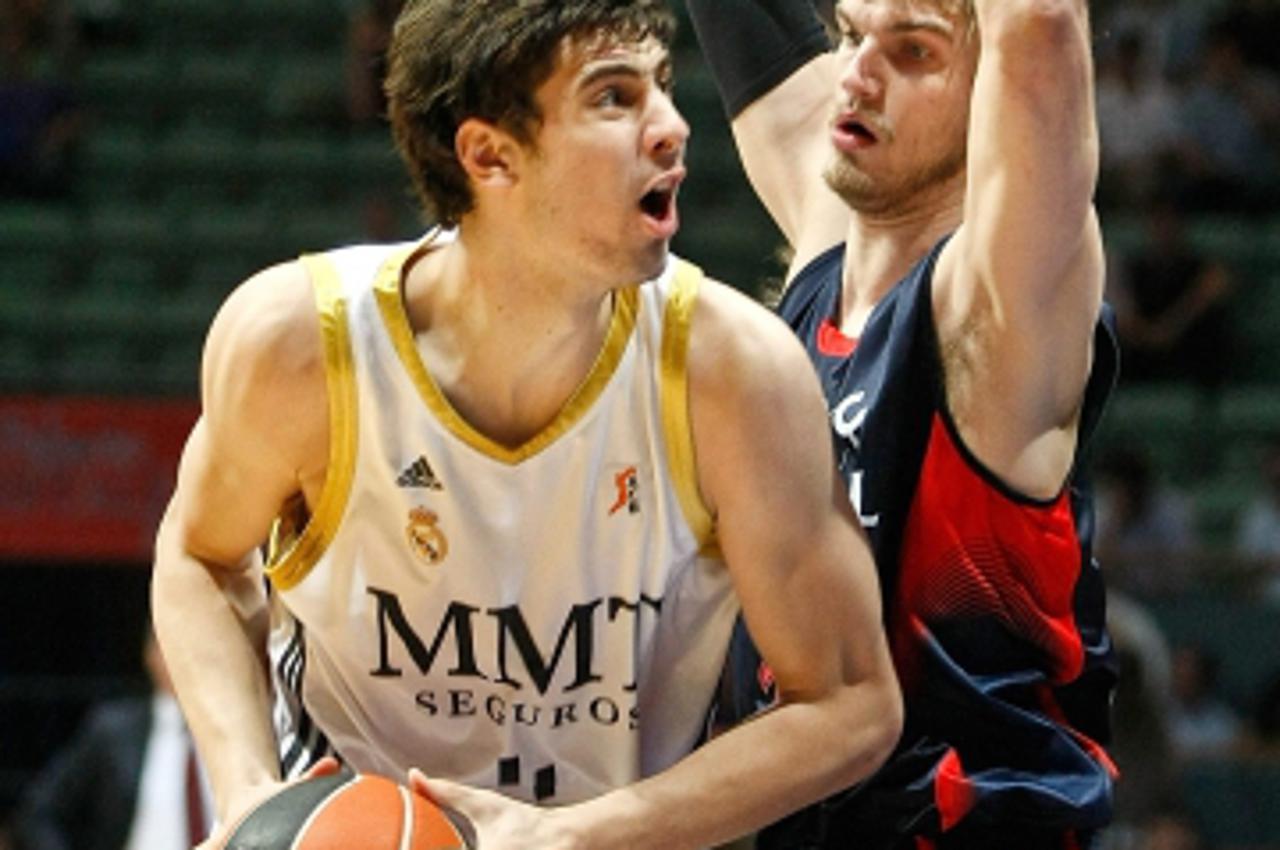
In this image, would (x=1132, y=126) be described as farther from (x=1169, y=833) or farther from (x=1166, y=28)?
(x=1169, y=833)

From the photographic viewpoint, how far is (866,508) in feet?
12.6

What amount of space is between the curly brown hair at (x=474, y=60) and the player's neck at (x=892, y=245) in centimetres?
75

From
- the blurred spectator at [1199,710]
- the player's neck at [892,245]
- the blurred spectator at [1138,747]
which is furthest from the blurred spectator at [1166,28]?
the player's neck at [892,245]

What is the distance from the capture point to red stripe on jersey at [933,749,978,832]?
12.4 feet

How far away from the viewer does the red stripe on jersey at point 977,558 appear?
379cm

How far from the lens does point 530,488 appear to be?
351cm

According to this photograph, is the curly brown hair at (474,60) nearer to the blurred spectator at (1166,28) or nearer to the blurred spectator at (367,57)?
the blurred spectator at (367,57)

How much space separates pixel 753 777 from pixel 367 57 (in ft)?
27.8

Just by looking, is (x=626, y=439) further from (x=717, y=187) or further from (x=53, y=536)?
(x=717, y=187)

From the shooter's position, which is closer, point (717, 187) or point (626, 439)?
point (626, 439)

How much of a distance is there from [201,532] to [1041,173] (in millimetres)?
1395

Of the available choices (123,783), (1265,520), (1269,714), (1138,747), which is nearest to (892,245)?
(1138,747)

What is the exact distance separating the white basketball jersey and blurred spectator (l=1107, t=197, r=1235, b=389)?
270 inches

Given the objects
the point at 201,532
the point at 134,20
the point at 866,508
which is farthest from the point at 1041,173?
the point at 134,20
